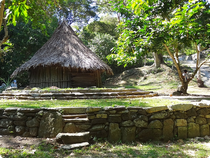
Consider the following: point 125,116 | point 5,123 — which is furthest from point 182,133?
point 5,123

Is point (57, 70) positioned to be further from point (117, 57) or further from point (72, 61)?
point (117, 57)

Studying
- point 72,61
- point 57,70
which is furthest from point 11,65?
point 72,61

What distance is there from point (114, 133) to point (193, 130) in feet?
7.04

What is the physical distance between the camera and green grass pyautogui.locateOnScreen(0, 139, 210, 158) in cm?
332

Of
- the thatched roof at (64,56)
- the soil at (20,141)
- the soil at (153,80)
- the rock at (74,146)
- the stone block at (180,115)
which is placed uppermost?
the thatched roof at (64,56)

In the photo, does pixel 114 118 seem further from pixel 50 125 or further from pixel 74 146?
pixel 50 125

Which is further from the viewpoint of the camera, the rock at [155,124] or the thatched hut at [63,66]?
the thatched hut at [63,66]

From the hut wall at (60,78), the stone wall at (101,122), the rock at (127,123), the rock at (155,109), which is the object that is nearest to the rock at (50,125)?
the stone wall at (101,122)

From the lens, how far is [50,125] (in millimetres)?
4137

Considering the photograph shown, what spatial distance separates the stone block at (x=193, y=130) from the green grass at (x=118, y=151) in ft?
1.64

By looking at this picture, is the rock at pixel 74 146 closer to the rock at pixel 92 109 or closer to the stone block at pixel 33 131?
the rock at pixel 92 109

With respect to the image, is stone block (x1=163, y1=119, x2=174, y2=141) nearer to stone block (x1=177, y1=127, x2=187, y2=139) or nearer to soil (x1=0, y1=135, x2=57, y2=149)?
stone block (x1=177, y1=127, x2=187, y2=139)

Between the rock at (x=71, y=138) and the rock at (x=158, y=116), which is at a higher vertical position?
the rock at (x=158, y=116)

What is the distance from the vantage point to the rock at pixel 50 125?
411cm
